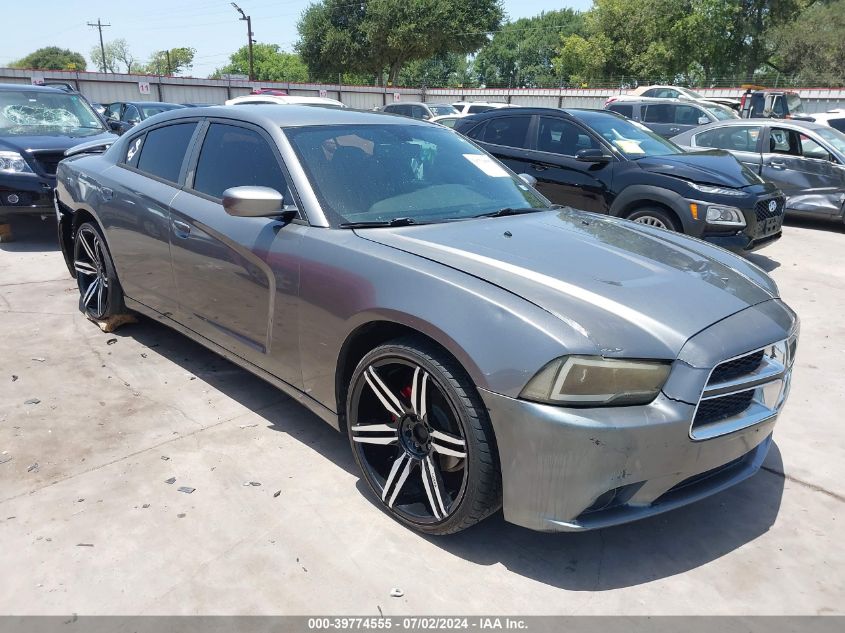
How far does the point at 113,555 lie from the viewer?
8.29 ft

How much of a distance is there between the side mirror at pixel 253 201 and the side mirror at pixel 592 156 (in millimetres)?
4625

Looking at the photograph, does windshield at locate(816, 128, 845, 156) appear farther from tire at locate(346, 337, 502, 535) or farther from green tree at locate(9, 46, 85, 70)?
green tree at locate(9, 46, 85, 70)

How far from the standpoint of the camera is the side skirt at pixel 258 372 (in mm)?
3023

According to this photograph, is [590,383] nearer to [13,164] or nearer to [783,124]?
[13,164]

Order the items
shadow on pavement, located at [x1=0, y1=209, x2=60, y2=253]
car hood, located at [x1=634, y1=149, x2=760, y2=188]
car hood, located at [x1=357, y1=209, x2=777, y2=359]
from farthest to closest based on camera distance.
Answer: shadow on pavement, located at [x1=0, y1=209, x2=60, y2=253] → car hood, located at [x1=634, y1=149, x2=760, y2=188] → car hood, located at [x1=357, y1=209, x2=777, y2=359]

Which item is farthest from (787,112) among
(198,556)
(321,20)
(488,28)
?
(321,20)

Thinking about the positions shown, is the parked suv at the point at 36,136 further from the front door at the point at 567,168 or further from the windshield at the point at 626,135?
the windshield at the point at 626,135

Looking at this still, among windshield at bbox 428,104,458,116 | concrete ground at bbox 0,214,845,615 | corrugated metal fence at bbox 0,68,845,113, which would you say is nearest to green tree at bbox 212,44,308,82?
corrugated metal fence at bbox 0,68,845,113

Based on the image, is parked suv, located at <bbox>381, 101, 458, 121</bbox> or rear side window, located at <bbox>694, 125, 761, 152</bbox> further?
parked suv, located at <bbox>381, 101, 458, 121</bbox>

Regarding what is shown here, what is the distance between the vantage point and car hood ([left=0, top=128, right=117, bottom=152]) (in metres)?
7.38

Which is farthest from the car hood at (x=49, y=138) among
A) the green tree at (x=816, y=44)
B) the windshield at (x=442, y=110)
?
the green tree at (x=816, y=44)

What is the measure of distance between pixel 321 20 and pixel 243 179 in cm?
A: 4794

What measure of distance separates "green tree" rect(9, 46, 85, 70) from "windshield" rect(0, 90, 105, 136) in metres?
111

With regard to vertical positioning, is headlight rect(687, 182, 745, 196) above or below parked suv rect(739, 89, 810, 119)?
below
